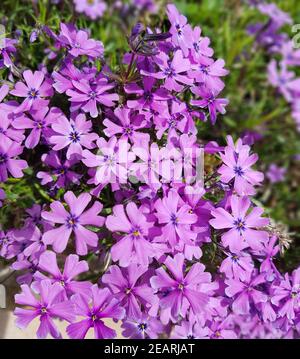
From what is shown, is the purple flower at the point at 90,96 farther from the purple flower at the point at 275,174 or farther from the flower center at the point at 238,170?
the purple flower at the point at 275,174

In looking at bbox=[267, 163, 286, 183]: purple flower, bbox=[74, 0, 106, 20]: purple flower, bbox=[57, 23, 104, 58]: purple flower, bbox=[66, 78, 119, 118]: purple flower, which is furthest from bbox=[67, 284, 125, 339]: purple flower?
bbox=[267, 163, 286, 183]: purple flower

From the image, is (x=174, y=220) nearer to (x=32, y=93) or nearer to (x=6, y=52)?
(x=32, y=93)

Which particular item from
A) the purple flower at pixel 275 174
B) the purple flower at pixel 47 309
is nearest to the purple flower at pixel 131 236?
the purple flower at pixel 47 309

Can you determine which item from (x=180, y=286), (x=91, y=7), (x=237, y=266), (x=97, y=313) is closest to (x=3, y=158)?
(x=97, y=313)

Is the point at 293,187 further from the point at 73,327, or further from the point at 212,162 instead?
the point at 73,327

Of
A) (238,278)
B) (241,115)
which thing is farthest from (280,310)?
(241,115)

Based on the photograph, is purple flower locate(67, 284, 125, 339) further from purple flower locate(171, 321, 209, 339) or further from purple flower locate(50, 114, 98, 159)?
purple flower locate(50, 114, 98, 159)
